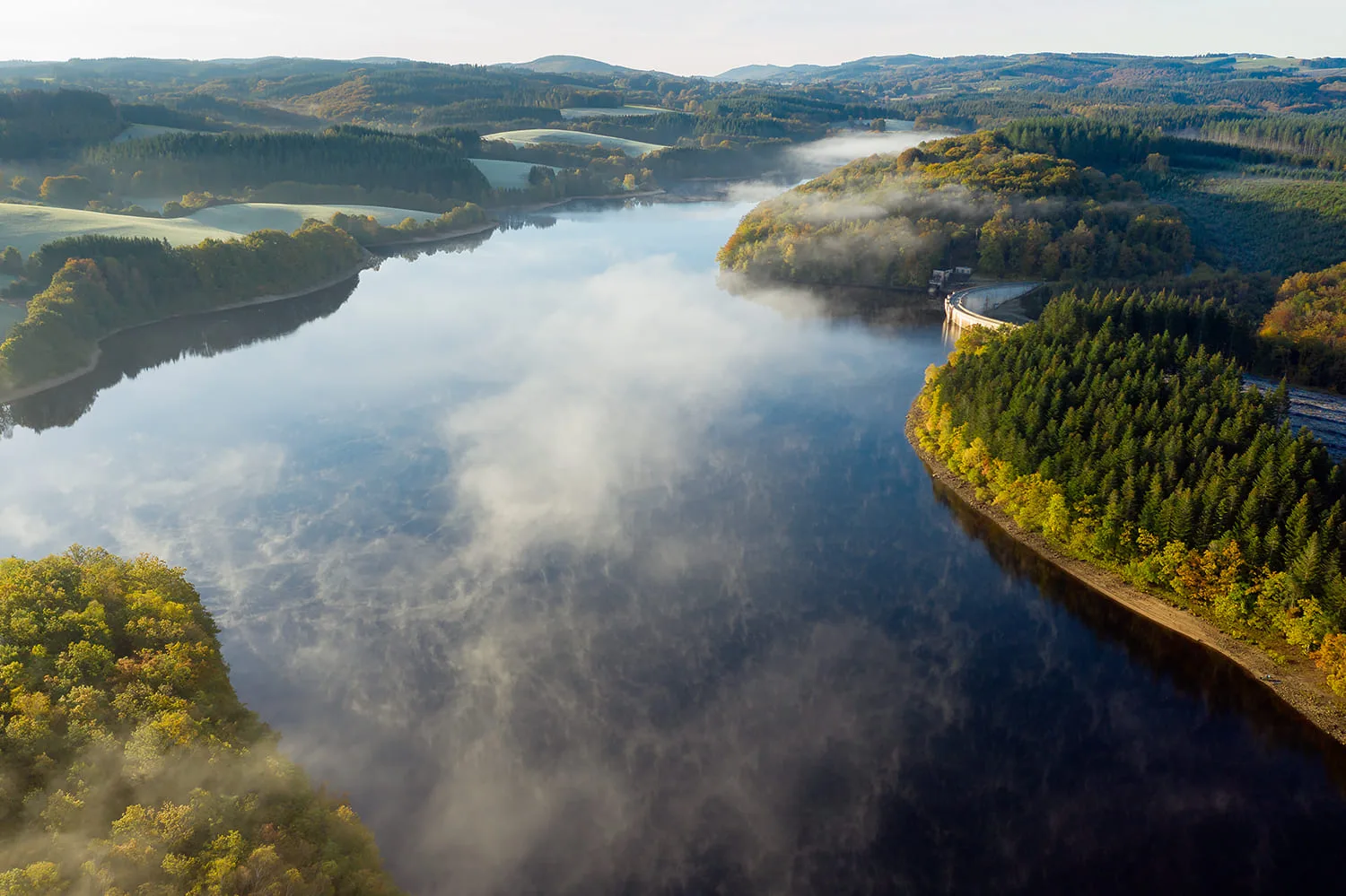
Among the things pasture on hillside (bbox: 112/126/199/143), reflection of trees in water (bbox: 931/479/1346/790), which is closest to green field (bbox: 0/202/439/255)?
pasture on hillside (bbox: 112/126/199/143)

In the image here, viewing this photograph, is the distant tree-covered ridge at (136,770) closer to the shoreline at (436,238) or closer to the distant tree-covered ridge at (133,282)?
the distant tree-covered ridge at (133,282)

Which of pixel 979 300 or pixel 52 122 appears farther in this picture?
pixel 52 122

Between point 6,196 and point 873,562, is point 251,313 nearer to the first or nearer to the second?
point 6,196

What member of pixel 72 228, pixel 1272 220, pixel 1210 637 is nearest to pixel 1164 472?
pixel 1210 637

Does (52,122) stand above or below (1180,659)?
above

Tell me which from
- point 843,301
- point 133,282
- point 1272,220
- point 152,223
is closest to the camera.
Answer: point 133,282

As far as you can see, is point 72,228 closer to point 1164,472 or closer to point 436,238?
point 436,238
